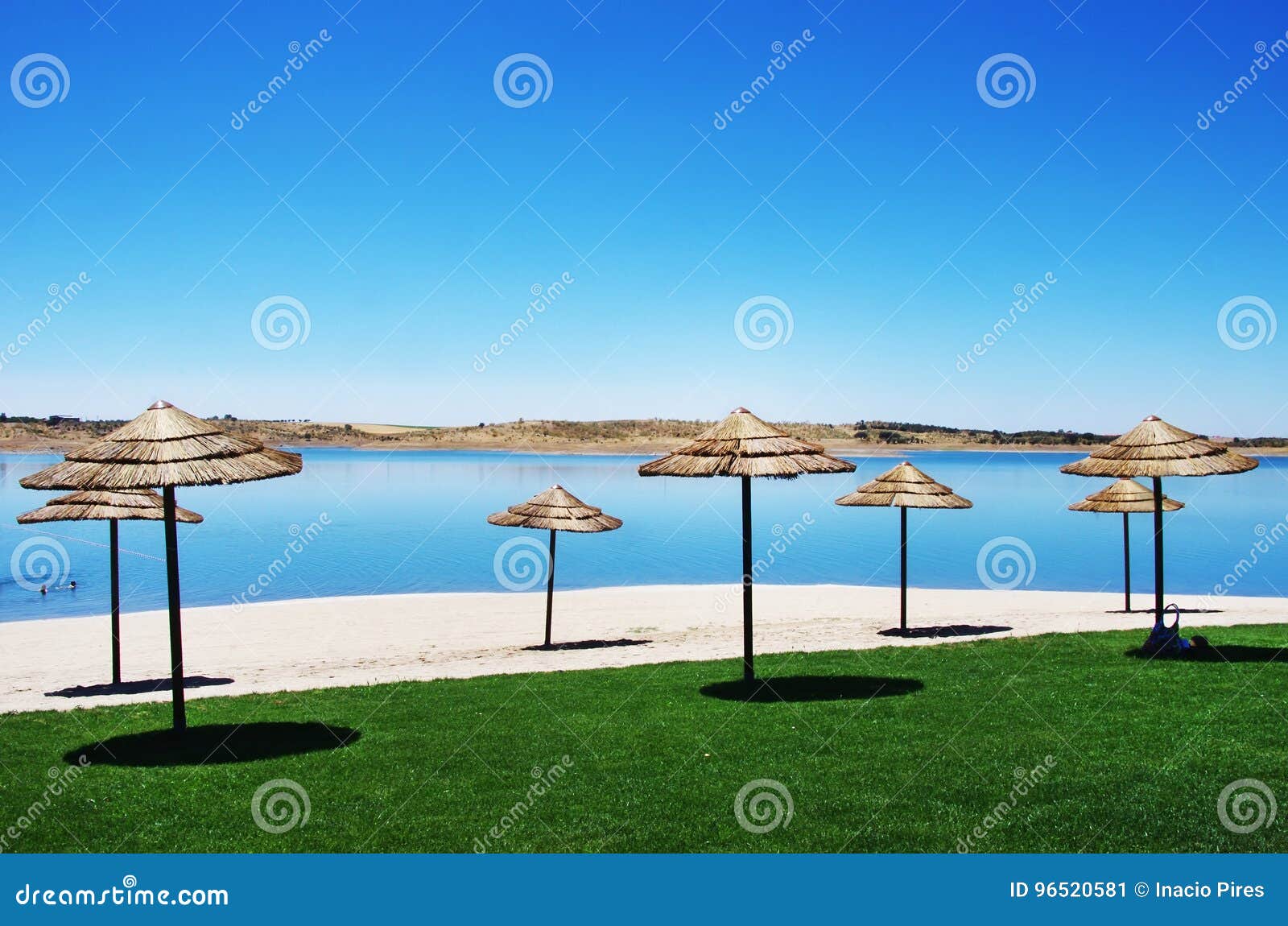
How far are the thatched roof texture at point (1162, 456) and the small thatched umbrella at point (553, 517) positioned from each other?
8.36 meters

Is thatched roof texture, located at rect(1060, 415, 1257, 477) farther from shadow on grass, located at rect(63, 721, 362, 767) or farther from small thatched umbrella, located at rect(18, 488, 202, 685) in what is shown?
small thatched umbrella, located at rect(18, 488, 202, 685)

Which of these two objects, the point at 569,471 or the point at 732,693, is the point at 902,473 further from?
the point at 569,471

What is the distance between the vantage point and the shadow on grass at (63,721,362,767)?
857cm

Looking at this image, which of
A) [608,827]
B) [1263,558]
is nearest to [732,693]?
[608,827]

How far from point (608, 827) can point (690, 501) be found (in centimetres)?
6319

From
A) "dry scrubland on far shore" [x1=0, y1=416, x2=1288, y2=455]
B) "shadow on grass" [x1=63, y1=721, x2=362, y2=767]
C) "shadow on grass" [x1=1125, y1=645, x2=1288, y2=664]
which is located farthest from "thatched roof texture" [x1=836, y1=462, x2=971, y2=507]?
"dry scrubland on far shore" [x1=0, y1=416, x2=1288, y2=455]

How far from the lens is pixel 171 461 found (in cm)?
839

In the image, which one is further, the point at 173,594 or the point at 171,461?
the point at 173,594

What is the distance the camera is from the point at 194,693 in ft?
42.8
